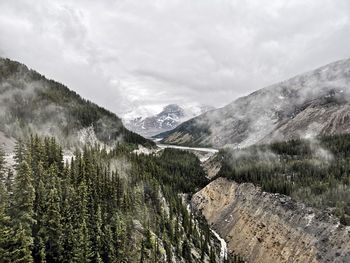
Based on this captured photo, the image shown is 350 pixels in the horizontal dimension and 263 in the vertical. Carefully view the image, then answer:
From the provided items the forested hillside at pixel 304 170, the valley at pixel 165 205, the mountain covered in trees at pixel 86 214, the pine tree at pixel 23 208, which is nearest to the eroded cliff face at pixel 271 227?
the valley at pixel 165 205

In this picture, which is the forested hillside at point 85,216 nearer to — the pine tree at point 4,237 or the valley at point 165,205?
the pine tree at point 4,237

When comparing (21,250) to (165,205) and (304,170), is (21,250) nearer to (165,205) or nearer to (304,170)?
(165,205)

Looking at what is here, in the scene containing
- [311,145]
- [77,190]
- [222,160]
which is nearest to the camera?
[77,190]

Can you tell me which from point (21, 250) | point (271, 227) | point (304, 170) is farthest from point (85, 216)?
point (304, 170)

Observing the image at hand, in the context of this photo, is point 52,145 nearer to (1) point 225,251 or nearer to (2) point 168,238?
(2) point 168,238

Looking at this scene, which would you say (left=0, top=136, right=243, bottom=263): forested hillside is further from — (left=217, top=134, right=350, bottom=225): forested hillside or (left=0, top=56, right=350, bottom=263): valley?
(left=217, top=134, right=350, bottom=225): forested hillside

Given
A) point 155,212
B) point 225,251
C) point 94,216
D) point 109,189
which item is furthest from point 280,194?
point 94,216
